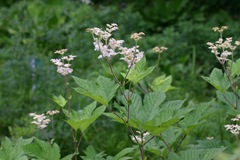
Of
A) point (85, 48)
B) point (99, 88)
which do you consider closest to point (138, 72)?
point (99, 88)

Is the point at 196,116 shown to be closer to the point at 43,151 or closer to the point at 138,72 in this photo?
the point at 138,72

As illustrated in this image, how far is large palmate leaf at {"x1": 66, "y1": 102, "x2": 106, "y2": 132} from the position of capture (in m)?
1.88

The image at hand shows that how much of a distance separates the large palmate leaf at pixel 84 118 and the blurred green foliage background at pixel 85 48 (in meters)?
1.16

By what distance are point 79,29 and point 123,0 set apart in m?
2.06

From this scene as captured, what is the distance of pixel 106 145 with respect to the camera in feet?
11.5

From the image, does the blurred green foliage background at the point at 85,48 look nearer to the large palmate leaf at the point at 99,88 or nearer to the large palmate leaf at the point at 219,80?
the large palmate leaf at the point at 219,80

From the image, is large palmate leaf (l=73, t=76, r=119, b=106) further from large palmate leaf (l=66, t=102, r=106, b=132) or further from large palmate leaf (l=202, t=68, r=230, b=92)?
large palmate leaf (l=202, t=68, r=230, b=92)

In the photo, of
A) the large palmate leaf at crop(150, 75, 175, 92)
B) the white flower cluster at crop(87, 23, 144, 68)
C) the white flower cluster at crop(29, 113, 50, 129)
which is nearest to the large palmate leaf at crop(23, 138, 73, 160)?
the white flower cluster at crop(29, 113, 50, 129)

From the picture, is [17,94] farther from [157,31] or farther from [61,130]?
[157,31]

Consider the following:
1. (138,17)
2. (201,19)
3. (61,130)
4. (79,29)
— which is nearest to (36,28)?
(79,29)

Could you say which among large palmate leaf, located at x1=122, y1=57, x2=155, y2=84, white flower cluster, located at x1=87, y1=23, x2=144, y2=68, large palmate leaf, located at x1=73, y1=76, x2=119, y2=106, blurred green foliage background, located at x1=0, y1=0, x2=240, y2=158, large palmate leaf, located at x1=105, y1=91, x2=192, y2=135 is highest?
white flower cluster, located at x1=87, y1=23, x2=144, y2=68

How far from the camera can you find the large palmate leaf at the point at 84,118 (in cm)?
188

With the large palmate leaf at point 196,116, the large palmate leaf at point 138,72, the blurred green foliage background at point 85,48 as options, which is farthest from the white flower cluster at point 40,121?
the blurred green foliage background at point 85,48

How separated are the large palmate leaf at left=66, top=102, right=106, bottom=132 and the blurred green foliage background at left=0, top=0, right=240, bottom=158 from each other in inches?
45.7
